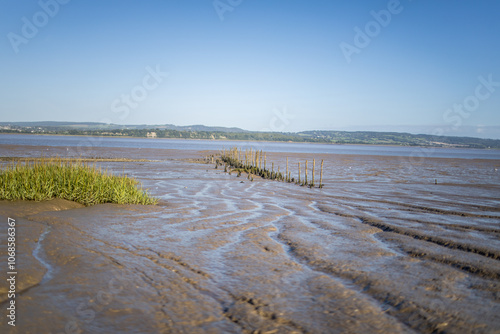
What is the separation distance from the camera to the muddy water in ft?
17.3

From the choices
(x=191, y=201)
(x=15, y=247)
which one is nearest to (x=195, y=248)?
(x=15, y=247)

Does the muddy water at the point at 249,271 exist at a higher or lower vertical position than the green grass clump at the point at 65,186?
lower

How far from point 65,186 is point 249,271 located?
931cm

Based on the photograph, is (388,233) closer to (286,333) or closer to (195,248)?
(195,248)

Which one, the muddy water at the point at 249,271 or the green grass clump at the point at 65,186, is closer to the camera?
the muddy water at the point at 249,271

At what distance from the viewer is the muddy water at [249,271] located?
529 centimetres

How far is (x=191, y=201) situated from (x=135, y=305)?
11017 mm

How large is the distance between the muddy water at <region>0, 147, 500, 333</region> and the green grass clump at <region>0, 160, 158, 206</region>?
56 centimetres

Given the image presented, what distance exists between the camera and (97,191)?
Answer: 1384 centimetres

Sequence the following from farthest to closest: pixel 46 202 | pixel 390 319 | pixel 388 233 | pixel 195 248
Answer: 1. pixel 46 202
2. pixel 388 233
3. pixel 195 248
4. pixel 390 319

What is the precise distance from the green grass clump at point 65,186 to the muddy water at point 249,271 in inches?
22.0

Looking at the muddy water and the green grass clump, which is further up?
the green grass clump

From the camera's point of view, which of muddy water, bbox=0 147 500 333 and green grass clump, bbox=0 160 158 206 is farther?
green grass clump, bbox=0 160 158 206

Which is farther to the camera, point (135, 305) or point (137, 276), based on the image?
point (137, 276)
